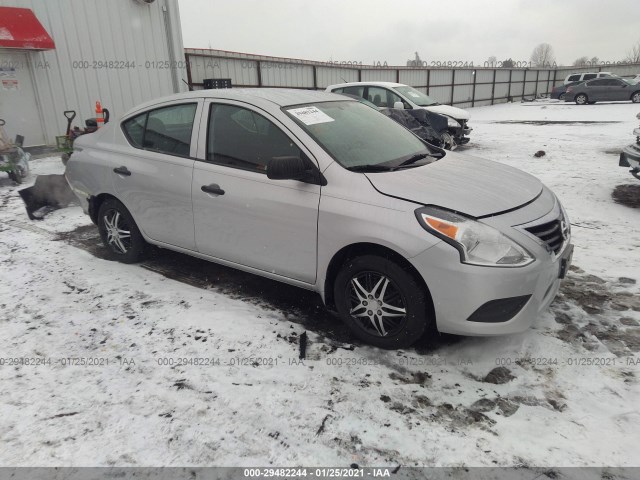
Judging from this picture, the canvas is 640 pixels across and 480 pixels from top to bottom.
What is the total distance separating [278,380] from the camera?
265 cm

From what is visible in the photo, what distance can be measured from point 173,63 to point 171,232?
9.95 meters

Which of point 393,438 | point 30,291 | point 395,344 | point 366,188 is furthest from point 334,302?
point 30,291

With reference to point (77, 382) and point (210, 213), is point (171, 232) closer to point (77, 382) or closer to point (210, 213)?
point (210, 213)

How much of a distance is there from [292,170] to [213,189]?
0.83 m

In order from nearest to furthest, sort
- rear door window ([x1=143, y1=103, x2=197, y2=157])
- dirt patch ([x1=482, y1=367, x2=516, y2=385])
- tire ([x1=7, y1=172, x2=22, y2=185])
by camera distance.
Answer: dirt patch ([x1=482, y1=367, x2=516, y2=385]) → rear door window ([x1=143, y1=103, x2=197, y2=157]) → tire ([x1=7, y1=172, x2=22, y2=185])

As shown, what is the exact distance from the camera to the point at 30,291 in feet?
12.5

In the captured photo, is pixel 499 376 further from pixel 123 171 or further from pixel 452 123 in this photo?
pixel 452 123

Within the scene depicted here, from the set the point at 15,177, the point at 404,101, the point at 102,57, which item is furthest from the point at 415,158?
the point at 102,57

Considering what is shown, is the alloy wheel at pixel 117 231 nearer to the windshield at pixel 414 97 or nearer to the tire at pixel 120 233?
the tire at pixel 120 233

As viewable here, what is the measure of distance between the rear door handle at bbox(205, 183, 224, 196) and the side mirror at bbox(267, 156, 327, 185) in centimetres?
63

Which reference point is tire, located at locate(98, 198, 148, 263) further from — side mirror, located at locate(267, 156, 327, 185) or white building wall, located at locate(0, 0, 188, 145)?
white building wall, located at locate(0, 0, 188, 145)

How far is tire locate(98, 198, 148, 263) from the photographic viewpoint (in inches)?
165

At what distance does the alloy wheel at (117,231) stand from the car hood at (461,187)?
104 inches

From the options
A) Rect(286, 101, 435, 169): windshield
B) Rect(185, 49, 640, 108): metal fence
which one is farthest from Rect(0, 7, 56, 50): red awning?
Rect(286, 101, 435, 169): windshield
